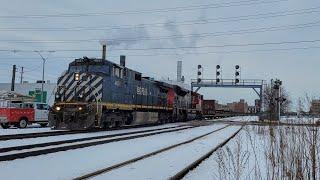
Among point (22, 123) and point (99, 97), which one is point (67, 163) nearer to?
point (99, 97)

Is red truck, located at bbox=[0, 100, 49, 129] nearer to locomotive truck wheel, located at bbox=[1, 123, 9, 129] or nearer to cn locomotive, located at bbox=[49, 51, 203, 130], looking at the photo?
locomotive truck wheel, located at bbox=[1, 123, 9, 129]

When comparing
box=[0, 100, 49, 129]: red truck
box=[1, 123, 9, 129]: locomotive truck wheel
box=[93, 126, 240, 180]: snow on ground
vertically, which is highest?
box=[0, 100, 49, 129]: red truck

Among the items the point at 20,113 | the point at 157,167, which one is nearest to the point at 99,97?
the point at 20,113

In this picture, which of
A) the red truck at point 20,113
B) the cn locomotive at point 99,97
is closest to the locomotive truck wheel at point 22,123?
the red truck at point 20,113

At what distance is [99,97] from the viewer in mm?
24891

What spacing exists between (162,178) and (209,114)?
63054mm

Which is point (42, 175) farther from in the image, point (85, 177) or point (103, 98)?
point (103, 98)

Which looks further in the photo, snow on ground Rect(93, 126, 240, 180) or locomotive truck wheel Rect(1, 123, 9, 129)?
locomotive truck wheel Rect(1, 123, 9, 129)

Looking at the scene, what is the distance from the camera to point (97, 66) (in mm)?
26562

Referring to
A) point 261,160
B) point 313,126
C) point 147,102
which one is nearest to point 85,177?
point 313,126

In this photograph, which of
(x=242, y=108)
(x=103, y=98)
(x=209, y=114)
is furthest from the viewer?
(x=242, y=108)

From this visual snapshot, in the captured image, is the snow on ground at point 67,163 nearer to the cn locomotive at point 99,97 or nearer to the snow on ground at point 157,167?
the snow on ground at point 157,167

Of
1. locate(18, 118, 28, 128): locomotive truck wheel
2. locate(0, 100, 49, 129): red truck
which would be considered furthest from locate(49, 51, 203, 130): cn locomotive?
locate(18, 118, 28, 128): locomotive truck wheel

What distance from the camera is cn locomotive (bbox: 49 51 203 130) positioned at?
23812 mm
